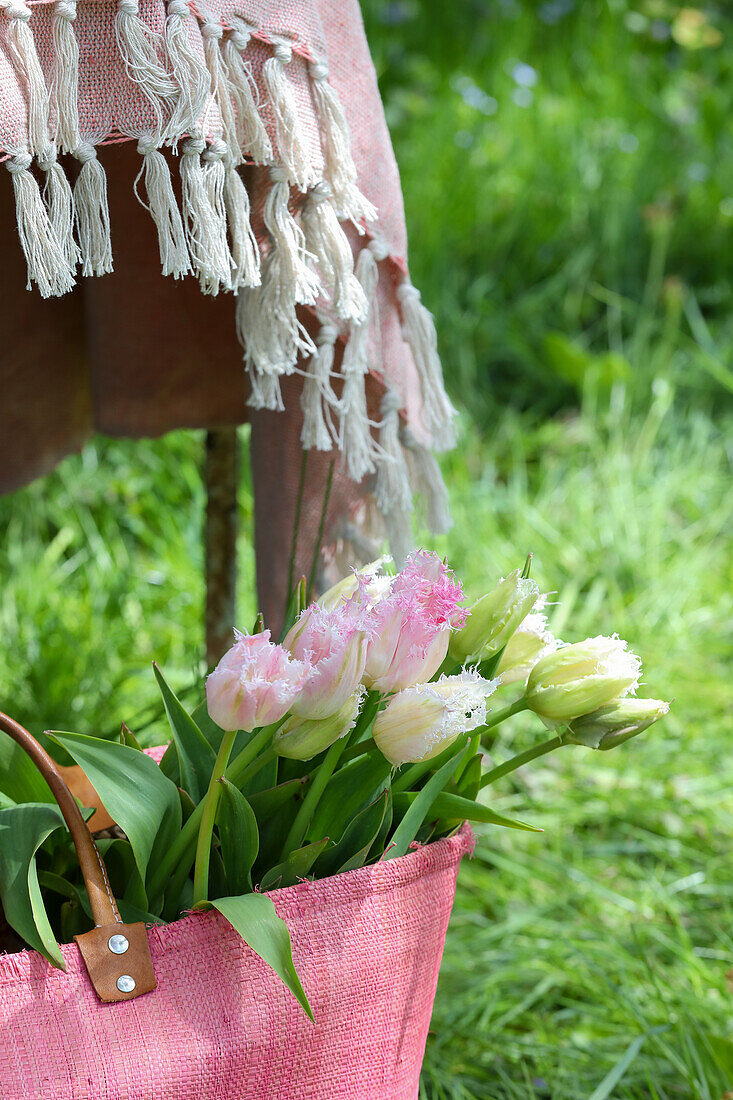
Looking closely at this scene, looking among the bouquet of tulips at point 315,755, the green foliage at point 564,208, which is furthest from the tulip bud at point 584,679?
the green foliage at point 564,208

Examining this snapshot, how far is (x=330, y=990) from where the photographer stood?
590 millimetres

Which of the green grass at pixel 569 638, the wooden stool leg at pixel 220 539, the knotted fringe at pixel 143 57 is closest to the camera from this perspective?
the knotted fringe at pixel 143 57

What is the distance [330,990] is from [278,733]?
15 cm

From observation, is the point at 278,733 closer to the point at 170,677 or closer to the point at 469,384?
the point at 170,677

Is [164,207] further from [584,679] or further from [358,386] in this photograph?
[584,679]

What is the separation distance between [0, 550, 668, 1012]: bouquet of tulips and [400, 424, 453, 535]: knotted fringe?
0.25 m

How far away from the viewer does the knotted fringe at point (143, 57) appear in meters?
0.63

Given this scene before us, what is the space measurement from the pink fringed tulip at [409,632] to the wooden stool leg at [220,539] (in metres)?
0.71

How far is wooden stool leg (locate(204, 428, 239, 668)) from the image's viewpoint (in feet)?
4.17

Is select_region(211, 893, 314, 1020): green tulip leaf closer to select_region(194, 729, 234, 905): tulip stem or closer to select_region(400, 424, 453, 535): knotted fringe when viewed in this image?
select_region(194, 729, 234, 905): tulip stem

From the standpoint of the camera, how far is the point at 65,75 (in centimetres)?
63

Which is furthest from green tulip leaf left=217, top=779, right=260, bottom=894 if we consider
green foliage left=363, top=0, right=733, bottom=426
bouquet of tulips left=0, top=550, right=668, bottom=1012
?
green foliage left=363, top=0, right=733, bottom=426

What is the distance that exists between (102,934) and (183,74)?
0.50 metres

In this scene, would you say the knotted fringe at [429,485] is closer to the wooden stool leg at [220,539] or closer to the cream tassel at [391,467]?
the cream tassel at [391,467]
